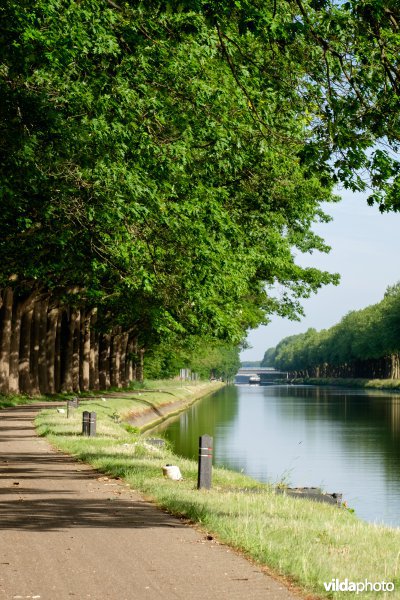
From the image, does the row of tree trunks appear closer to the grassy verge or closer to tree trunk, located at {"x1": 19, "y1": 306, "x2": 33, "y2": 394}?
tree trunk, located at {"x1": 19, "y1": 306, "x2": 33, "y2": 394}

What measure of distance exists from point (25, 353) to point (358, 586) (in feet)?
143

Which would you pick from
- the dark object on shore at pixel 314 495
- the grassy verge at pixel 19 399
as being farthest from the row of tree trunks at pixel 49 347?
the dark object on shore at pixel 314 495

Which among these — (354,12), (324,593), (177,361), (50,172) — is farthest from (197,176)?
(177,361)

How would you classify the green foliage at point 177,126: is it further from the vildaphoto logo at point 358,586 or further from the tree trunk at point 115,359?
the tree trunk at point 115,359

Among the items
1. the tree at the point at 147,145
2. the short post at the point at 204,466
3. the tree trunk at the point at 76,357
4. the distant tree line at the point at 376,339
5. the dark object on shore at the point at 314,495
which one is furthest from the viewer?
the distant tree line at the point at 376,339

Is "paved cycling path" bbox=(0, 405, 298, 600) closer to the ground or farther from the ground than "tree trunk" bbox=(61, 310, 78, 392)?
closer to the ground

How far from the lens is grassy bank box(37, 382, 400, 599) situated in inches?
401

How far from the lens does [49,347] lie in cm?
5634

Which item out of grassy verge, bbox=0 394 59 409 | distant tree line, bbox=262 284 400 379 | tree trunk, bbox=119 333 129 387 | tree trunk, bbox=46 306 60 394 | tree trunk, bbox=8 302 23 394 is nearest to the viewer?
grassy verge, bbox=0 394 59 409

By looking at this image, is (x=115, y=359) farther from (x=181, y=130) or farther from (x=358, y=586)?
(x=358, y=586)

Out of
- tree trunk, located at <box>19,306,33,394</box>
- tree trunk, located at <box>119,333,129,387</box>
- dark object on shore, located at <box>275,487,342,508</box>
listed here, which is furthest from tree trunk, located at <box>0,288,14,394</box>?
tree trunk, located at <box>119,333,129,387</box>

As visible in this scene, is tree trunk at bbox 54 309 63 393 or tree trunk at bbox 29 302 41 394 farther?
tree trunk at bbox 54 309 63 393

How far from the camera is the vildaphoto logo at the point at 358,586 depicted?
365 inches

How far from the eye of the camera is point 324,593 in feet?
30.3
